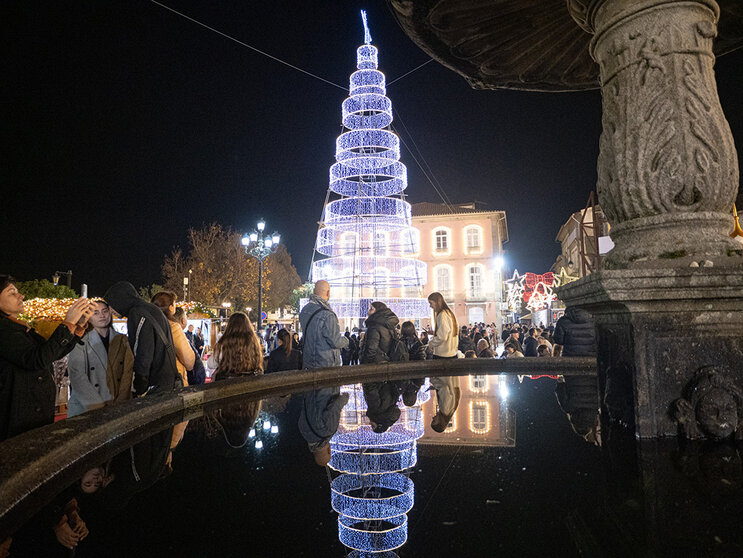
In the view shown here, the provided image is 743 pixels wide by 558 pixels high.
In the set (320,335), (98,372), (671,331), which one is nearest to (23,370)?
(98,372)

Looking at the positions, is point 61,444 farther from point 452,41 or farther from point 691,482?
point 452,41

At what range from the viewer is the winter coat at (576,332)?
616 centimetres

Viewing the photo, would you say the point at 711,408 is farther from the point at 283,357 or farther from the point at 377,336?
the point at 283,357

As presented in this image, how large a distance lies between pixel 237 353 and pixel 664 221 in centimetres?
420

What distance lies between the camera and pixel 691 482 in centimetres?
191

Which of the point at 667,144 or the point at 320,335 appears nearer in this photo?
the point at 667,144

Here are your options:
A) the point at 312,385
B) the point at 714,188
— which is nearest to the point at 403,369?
the point at 312,385

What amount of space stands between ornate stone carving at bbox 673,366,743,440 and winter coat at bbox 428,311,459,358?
4.20 m

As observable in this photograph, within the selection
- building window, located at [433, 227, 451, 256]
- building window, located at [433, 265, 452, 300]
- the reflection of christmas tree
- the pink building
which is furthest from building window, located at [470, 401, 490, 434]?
building window, located at [433, 227, 451, 256]

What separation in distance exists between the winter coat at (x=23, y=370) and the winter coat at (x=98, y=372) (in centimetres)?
105

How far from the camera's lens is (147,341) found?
13.2 ft

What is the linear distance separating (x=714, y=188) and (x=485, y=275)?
4412 cm

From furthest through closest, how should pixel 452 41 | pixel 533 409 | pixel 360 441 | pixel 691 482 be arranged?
1. pixel 452 41
2. pixel 533 409
3. pixel 360 441
4. pixel 691 482

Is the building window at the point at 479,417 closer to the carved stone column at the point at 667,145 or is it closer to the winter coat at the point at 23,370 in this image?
the carved stone column at the point at 667,145
